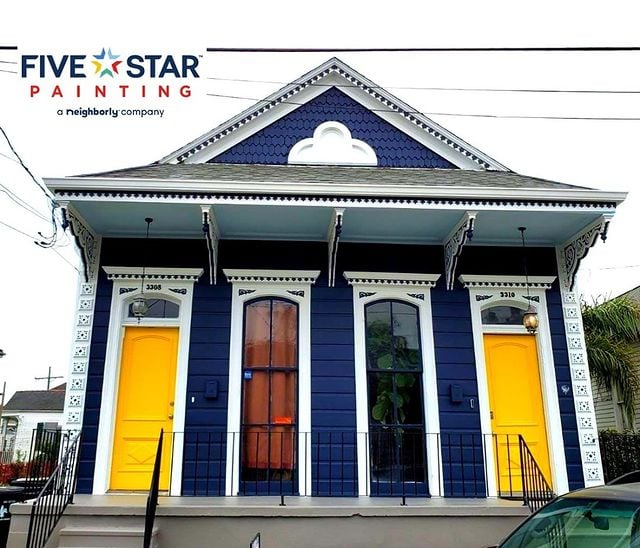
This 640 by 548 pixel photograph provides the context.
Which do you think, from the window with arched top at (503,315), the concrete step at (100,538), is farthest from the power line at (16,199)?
the window with arched top at (503,315)

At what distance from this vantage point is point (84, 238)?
689 cm

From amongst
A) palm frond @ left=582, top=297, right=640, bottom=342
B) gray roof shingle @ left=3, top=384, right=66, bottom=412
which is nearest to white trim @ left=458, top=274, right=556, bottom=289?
palm frond @ left=582, top=297, right=640, bottom=342

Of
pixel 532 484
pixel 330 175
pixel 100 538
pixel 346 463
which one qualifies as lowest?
pixel 100 538

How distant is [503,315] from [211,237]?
12.7 ft

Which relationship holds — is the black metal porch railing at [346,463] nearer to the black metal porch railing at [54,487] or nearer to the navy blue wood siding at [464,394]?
the navy blue wood siding at [464,394]

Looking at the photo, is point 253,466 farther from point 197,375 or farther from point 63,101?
point 63,101

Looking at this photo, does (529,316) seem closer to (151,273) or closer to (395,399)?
(395,399)

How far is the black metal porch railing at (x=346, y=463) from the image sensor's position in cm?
656

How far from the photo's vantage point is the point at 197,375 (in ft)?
22.6

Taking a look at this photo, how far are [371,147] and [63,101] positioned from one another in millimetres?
4260

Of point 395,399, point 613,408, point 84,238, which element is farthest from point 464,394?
point 613,408

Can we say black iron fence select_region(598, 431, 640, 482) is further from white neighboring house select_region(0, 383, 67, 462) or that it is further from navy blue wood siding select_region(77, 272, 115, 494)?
white neighboring house select_region(0, 383, 67, 462)

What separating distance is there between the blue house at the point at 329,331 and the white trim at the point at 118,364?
2cm

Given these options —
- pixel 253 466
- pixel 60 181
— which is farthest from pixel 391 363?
pixel 60 181
